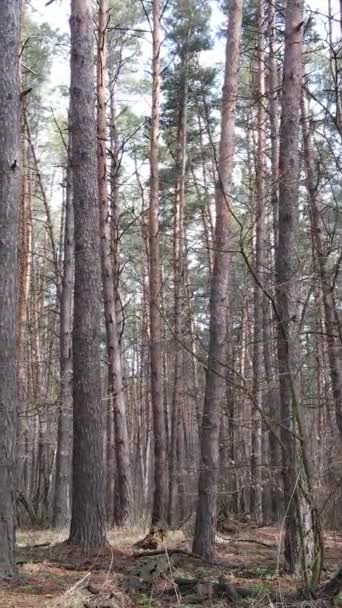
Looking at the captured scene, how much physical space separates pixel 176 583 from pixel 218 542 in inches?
174

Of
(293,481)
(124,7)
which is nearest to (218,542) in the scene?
(293,481)

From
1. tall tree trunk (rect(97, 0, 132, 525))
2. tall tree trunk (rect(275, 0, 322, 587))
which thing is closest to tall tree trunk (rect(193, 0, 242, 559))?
tall tree trunk (rect(275, 0, 322, 587))

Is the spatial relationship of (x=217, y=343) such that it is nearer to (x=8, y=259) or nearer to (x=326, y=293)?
(x=326, y=293)

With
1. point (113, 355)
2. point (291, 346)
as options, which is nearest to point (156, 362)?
point (113, 355)

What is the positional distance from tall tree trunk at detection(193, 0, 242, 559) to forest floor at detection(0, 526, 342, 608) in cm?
48

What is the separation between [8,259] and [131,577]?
2.66 meters

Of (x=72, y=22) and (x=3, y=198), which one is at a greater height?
(x=72, y=22)

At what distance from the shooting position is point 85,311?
684 cm

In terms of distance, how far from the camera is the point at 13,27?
5.53 meters

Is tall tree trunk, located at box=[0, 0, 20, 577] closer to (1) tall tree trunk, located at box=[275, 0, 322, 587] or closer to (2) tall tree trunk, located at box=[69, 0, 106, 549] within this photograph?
(2) tall tree trunk, located at box=[69, 0, 106, 549]

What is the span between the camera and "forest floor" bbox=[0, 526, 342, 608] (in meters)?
4.30

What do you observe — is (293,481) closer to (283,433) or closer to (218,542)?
(283,433)

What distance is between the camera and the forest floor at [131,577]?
4.30 m

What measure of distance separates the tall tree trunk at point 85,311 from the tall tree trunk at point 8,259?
159cm
